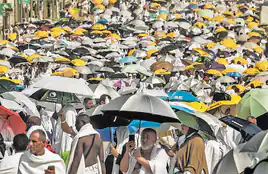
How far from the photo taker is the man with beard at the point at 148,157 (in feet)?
28.1

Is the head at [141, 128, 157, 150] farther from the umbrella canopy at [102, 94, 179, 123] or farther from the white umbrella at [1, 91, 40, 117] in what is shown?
the white umbrella at [1, 91, 40, 117]

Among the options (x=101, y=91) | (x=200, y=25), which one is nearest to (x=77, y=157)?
(x=101, y=91)

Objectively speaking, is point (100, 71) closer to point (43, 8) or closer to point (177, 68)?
point (177, 68)

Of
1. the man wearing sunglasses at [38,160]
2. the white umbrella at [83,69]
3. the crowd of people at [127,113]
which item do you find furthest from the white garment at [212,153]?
the white umbrella at [83,69]

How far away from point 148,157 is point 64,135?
281cm

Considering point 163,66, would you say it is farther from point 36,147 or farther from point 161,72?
point 36,147

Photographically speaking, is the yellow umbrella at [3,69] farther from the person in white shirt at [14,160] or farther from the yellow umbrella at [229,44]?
the yellow umbrella at [229,44]

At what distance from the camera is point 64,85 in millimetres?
11625

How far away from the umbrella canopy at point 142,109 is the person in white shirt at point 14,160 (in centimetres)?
126

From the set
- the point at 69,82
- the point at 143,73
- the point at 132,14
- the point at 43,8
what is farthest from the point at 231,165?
the point at 43,8

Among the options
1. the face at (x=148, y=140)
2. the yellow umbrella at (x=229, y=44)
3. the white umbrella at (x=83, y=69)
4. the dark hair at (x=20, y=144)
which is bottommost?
the yellow umbrella at (x=229, y=44)

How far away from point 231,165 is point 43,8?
163ft

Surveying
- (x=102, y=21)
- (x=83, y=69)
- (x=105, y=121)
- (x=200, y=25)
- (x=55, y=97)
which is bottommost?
(x=200, y=25)

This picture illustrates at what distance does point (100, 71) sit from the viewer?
21406 millimetres
